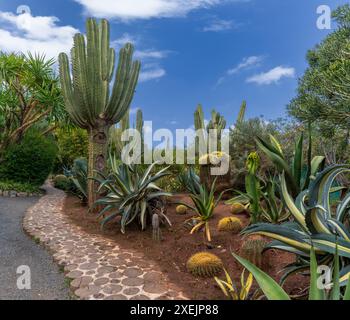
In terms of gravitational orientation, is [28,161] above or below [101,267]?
above

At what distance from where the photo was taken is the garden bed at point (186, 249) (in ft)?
9.16

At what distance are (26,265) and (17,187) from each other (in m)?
6.19

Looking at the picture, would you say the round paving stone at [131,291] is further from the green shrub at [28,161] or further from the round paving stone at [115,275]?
the green shrub at [28,161]

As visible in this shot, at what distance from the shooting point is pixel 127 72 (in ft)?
22.6

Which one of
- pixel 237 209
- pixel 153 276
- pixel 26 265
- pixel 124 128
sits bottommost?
pixel 26 265

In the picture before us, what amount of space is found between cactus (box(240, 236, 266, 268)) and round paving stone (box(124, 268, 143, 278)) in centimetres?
113

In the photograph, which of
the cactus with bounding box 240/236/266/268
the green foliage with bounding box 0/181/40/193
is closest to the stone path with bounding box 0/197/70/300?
the cactus with bounding box 240/236/266/268

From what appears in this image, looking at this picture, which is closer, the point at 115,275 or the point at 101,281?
the point at 101,281

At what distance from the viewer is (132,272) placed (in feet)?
10.4

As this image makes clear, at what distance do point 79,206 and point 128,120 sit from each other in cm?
472

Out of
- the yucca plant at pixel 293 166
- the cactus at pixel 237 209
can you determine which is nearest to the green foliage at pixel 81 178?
the cactus at pixel 237 209

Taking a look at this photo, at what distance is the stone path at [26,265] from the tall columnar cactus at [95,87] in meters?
1.98

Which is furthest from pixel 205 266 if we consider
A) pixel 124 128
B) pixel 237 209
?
pixel 124 128
